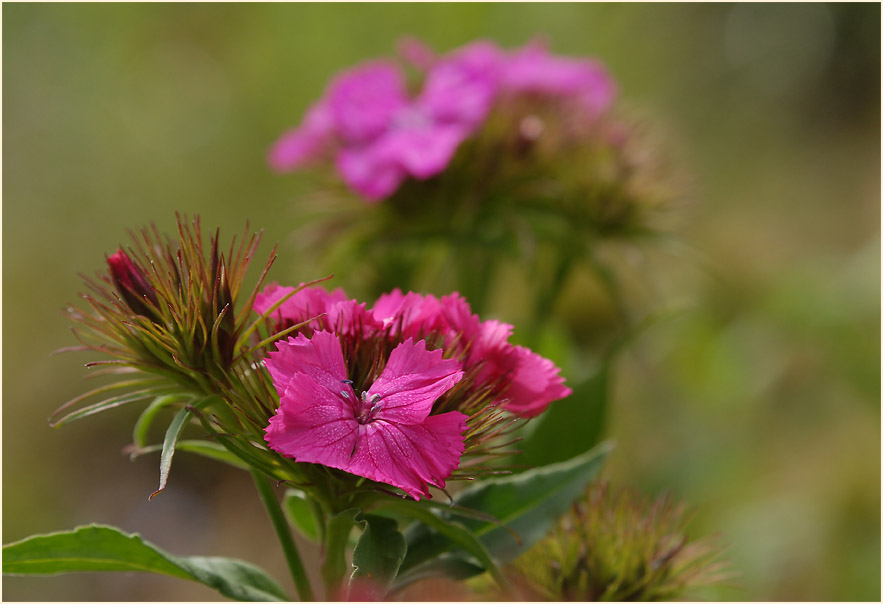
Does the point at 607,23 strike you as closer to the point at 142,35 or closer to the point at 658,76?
the point at 658,76

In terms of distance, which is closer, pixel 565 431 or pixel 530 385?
pixel 530 385

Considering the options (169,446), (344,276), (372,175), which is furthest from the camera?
(344,276)

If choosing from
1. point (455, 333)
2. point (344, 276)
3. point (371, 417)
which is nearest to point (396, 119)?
point (344, 276)

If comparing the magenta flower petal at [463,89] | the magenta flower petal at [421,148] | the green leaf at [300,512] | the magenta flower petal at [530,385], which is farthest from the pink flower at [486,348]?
the magenta flower petal at [463,89]

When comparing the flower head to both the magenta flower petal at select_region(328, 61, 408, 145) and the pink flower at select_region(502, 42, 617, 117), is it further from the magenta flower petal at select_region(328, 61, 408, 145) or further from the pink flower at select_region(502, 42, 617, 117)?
the pink flower at select_region(502, 42, 617, 117)

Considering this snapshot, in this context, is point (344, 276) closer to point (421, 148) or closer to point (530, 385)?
point (421, 148)

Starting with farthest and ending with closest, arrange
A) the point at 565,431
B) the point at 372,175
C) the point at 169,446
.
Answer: the point at 372,175, the point at 565,431, the point at 169,446

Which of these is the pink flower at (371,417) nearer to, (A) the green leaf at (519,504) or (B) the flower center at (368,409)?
(B) the flower center at (368,409)

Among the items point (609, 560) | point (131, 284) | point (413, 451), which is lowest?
point (609, 560)
